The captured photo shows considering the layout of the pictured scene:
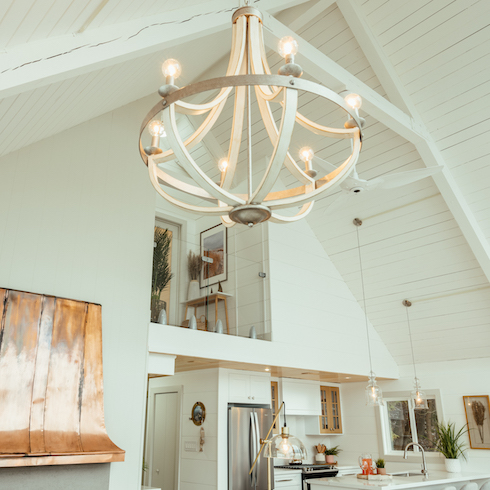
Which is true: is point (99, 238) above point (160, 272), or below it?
above

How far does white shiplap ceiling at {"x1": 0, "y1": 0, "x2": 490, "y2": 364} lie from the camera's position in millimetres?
2625

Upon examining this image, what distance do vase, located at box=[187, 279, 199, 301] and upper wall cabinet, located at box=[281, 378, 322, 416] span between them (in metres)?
2.82

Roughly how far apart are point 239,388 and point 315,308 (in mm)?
1635

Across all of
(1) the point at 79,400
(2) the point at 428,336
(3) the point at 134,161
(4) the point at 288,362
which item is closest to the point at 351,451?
(2) the point at 428,336

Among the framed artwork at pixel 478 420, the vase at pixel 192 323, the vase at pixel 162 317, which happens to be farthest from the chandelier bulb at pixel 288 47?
the framed artwork at pixel 478 420

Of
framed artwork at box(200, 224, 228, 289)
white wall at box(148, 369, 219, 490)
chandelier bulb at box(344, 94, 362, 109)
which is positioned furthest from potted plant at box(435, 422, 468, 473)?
chandelier bulb at box(344, 94, 362, 109)

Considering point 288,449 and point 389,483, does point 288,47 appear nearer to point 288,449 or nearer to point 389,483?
point 288,449

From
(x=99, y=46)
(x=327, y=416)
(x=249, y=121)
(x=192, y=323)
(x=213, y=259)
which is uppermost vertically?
(x=99, y=46)

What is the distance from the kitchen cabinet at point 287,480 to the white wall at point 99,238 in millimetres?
3043

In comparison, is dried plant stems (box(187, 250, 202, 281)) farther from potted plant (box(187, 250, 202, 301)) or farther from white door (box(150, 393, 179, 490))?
white door (box(150, 393, 179, 490))

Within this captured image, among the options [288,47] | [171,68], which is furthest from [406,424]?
[171,68]

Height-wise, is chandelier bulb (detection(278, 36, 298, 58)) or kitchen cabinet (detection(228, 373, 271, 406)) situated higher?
chandelier bulb (detection(278, 36, 298, 58))

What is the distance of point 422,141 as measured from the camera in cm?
528

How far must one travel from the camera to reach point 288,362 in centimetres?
610
